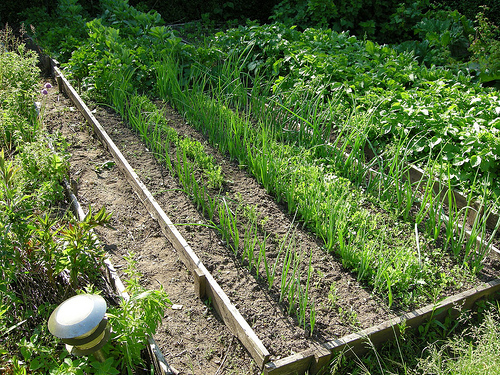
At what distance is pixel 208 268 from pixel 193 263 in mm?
136

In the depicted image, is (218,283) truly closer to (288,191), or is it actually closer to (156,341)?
(156,341)

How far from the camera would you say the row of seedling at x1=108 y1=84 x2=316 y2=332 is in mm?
3039

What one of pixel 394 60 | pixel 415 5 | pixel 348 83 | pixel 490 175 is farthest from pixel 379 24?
pixel 490 175

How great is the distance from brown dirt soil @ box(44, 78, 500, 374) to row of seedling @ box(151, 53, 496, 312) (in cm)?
15

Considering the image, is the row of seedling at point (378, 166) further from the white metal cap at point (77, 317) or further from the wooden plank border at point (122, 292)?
the white metal cap at point (77, 317)

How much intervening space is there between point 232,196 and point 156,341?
5.03 ft

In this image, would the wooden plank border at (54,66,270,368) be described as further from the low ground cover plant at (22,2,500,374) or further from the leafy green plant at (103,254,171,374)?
the leafy green plant at (103,254,171,374)

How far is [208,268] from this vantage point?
3365mm

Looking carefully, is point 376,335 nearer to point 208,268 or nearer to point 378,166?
point 208,268

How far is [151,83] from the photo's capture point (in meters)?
5.79

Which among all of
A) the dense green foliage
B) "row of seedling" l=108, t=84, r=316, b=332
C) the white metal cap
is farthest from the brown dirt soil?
the dense green foliage

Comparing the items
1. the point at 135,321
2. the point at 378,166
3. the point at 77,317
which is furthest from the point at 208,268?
the point at 378,166

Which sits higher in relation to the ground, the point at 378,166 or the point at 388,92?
the point at 388,92

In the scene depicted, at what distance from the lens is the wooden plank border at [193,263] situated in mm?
2738
